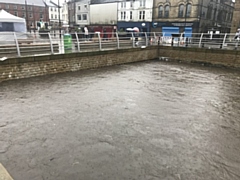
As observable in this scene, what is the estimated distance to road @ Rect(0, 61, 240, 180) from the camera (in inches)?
162

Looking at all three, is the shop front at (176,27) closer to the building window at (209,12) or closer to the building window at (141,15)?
the building window at (141,15)

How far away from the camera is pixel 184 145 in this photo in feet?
16.4

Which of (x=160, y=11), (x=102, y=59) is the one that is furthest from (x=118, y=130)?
(x=160, y=11)

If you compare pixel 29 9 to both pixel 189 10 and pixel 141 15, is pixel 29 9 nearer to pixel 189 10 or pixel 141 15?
pixel 141 15

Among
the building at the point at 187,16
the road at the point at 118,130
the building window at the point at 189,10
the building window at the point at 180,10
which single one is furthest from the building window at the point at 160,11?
the road at the point at 118,130

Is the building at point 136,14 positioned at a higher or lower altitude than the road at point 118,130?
higher

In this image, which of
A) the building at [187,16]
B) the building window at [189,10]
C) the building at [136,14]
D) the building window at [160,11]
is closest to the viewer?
the building at [187,16]

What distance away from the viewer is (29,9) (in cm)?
6103

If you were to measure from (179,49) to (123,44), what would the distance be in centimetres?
475

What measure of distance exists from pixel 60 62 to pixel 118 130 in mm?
7271

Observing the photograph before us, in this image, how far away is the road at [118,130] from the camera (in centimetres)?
411

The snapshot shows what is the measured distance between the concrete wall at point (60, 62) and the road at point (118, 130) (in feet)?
1.80

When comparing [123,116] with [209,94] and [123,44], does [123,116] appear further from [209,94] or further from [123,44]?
[123,44]

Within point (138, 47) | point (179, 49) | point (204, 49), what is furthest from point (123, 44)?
point (204, 49)
